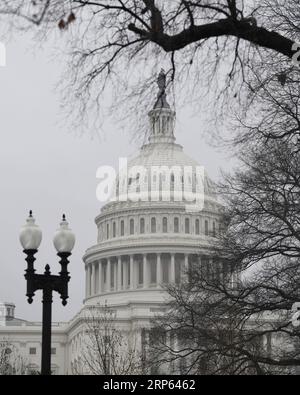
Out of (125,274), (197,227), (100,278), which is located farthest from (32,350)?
(197,227)

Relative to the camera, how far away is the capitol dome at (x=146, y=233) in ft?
473

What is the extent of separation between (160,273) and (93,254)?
39.7ft

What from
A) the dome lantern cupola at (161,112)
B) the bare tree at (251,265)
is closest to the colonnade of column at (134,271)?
the bare tree at (251,265)

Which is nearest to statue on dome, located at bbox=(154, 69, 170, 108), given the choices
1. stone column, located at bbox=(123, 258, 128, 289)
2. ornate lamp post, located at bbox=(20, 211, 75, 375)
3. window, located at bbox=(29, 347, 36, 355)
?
ornate lamp post, located at bbox=(20, 211, 75, 375)

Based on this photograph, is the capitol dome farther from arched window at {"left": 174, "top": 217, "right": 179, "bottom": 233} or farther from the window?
the window

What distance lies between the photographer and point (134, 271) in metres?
149

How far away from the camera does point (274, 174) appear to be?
3148 centimetres

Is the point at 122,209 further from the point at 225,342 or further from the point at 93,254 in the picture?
the point at 225,342

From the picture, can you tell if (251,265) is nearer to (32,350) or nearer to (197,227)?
(197,227)

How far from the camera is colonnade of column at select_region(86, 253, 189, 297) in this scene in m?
147

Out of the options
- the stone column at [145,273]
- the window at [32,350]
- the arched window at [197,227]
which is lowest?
the window at [32,350]

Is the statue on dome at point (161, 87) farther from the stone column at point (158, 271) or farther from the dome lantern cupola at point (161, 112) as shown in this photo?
the stone column at point (158, 271)

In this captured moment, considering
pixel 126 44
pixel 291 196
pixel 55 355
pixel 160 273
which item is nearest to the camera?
pixel 126 44

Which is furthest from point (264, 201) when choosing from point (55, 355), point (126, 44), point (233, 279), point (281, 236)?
point (55, 355)
